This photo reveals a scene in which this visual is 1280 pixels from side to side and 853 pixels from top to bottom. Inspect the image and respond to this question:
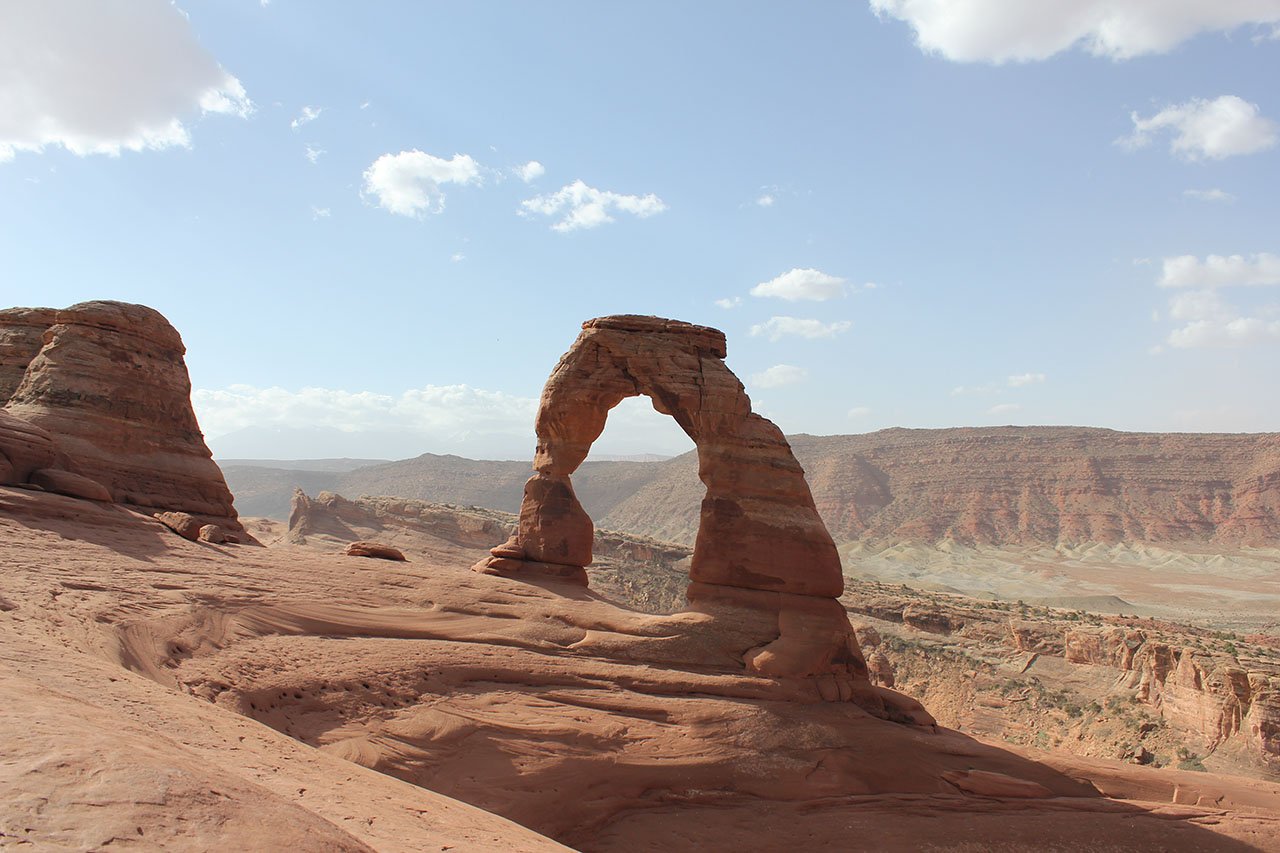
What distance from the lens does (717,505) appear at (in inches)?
635

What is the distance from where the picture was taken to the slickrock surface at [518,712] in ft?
33.9

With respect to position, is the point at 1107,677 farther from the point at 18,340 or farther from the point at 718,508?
the point at 18,340

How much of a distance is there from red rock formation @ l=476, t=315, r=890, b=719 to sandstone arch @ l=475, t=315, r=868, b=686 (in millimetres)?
22

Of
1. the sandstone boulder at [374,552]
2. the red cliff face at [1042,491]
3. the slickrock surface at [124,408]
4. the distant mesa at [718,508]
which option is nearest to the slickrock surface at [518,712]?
the distant mesa at [718,508]

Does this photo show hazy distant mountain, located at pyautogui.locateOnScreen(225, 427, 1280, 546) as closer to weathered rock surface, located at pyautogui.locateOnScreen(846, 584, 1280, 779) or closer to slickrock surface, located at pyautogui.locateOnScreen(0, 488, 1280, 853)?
weathered rock surface, located at pyautogui.locateOnScreen(846, 584, 1280, 779)

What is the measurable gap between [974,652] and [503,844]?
30573 mm

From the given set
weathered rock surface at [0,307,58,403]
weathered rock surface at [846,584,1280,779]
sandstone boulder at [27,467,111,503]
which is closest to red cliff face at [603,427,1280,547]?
weathered rock surface at [846,584,1280,779]

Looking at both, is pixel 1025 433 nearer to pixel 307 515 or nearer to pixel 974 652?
pixel 974 652

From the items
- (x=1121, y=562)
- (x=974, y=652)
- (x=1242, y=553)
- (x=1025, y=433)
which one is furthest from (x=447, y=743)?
(x=1025, y=433)

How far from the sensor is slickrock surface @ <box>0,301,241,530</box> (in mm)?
18359

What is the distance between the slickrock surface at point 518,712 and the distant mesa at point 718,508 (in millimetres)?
836

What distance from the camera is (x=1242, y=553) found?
8494 cm

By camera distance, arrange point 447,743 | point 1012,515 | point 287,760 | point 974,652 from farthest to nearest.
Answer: point 1012,515 → point 974,652 → point 447,743 → point 287,760

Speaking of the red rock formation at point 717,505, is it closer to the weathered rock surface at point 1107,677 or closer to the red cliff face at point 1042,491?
the weathered rock surface at point 1107,677
